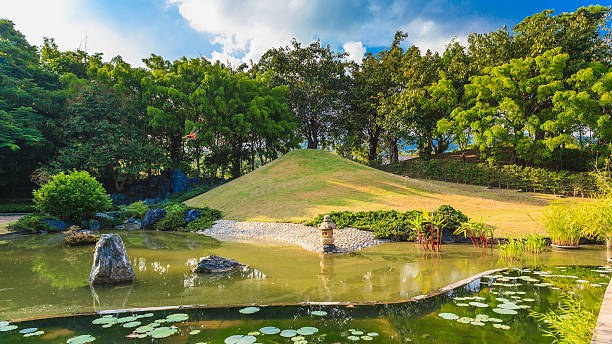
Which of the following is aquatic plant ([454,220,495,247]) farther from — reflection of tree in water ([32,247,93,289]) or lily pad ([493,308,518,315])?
reflection of tree in water ([32,247,93,289])

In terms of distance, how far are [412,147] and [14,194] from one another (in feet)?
96.0

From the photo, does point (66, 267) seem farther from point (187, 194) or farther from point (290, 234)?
point (187, 194)

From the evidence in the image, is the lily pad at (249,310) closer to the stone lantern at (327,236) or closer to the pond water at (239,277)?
the pond water at (239,277)

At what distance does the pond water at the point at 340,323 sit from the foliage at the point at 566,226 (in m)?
4.21

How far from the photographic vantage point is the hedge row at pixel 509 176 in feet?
52.5

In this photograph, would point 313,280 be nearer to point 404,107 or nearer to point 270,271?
point 270,271

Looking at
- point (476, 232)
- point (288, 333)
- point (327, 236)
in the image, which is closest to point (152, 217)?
point (327, 236)

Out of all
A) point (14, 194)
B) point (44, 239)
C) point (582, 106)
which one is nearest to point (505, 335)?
point (44, 239)

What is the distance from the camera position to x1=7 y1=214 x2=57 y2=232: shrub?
1095cm

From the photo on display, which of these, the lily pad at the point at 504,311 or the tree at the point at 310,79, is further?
the tree at the point at 310,79

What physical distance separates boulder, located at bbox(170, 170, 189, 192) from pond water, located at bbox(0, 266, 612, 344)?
2033 centimetres

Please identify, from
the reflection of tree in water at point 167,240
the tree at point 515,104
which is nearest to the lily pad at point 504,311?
the reflection of tree in water at point 167,240

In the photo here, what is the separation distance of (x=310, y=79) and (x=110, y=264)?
79.8 feet

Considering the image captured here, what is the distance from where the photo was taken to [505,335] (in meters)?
3.09
